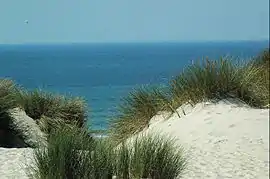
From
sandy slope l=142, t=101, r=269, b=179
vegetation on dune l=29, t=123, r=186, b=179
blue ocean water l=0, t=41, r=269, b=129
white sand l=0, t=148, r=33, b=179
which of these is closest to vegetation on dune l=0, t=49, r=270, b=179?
vegetation on dune l=29, t=123, r=186, b=179

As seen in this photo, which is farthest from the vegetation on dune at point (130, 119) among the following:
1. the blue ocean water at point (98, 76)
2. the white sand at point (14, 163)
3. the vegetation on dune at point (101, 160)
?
the blue ocean water at point (98, 76)

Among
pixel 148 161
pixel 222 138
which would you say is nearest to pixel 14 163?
pixel 148 161

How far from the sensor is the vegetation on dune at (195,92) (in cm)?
1374

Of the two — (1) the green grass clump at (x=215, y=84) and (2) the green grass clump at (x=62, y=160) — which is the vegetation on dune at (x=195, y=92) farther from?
(2) the green grass clump at (x=62, y=160)

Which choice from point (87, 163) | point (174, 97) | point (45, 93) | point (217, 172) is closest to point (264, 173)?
point (217, 172)

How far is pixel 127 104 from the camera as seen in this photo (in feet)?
47.5

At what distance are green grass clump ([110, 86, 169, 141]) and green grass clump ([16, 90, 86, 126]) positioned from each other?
338cm

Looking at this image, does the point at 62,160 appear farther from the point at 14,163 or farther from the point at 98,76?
the point at 98,76

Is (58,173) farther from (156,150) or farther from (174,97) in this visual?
(174,97)

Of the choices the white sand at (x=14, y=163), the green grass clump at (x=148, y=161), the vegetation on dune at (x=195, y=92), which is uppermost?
the vegetation on dune at (x=195, y=92)

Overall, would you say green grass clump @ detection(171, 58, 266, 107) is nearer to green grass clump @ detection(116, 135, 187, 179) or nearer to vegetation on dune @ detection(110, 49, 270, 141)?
vegetation on dune @ detection(110, 49, 270, 141)

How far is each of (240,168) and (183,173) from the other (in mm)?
962

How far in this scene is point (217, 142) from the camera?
36.4 ft

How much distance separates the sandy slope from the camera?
885 centimetres
